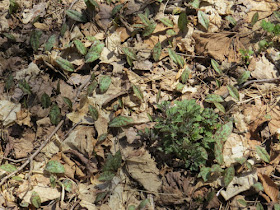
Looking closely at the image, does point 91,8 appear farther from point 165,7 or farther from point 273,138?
point 273,138

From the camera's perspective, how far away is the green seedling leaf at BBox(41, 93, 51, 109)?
294cm

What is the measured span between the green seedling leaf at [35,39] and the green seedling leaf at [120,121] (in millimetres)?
1335

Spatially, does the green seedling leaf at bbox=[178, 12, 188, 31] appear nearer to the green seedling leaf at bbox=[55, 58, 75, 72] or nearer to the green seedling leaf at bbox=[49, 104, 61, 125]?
the green seedling leaf at bbox=[55, 58, 75, 72]

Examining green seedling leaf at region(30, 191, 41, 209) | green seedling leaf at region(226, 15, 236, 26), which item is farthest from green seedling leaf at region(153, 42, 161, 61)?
green seedling leaf at region(30, 191, 41, 209)

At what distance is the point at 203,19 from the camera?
10.5ft

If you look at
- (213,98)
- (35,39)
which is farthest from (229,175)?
(35,39)

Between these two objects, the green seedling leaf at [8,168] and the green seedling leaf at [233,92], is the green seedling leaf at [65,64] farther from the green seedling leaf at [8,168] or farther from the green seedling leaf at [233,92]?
the green seedling leaf at [233,92]

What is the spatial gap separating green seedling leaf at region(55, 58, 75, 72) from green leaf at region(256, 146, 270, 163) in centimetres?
204

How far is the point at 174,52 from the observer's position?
3.08 metres

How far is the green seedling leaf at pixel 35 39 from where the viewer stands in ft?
10.7

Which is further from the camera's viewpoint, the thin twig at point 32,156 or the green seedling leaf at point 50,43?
the green seedling leaf at point 50,43

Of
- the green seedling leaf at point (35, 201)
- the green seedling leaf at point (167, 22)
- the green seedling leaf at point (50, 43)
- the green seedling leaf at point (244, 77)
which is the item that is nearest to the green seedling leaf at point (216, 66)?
the green seedling leaf at point (244, 77)

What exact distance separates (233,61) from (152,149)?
1.32m

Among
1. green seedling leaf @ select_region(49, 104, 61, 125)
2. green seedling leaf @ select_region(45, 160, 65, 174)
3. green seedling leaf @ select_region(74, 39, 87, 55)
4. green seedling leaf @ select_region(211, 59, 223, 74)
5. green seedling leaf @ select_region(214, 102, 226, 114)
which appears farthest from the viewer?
green seedling leaf @ select_region(74, 39, 87, 55)
